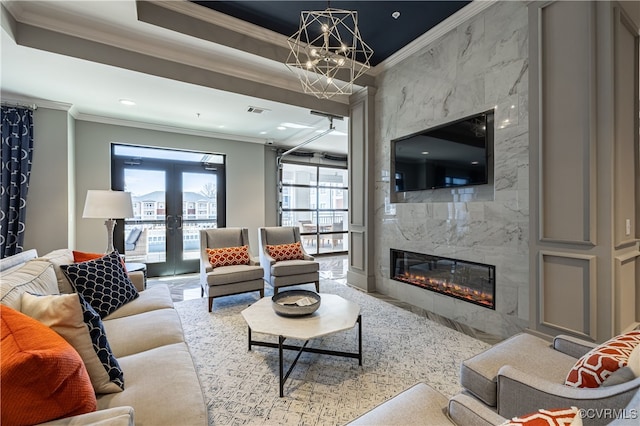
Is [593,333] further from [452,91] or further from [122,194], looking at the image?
[122,194]

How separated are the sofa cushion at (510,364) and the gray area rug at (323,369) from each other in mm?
571

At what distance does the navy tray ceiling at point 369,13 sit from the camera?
112 inches

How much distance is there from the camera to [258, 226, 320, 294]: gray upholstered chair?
3.91 metres

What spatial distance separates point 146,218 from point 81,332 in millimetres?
4548

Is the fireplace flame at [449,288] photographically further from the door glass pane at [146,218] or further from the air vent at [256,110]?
the door glass pane at [146,218]

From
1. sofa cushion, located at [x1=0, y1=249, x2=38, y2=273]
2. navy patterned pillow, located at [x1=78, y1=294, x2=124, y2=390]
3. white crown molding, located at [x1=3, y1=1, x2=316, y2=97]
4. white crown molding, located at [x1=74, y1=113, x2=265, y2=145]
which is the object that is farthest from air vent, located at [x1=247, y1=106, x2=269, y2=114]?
navy patterned pillow, located at [x1=78, y1=294, x2=124, y2=390]

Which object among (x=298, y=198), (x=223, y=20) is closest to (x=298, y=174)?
(x=298, y=198)

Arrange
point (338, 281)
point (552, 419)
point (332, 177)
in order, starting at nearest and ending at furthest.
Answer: point (552, 419) < point (338, 281) < point (332, 177)

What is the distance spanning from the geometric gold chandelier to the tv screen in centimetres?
112

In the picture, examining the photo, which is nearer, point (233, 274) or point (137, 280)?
point (137, 280)

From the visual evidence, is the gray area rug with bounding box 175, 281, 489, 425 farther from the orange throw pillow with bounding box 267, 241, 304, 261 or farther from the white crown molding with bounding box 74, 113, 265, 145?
the white crown molding with bounding box 74, 113, 265, 145

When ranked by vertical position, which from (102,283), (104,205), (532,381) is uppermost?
(104,205)

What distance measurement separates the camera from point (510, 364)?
1.47 meters

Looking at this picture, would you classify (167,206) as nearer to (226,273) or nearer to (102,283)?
(226,273)
